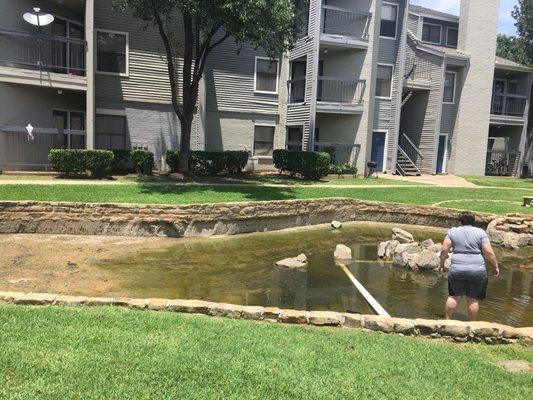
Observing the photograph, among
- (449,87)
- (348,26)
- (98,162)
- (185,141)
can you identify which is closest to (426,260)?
(185,141)

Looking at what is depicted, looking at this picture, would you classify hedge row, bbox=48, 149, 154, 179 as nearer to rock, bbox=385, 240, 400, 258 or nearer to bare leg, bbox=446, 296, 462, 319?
Result: rock, bbox=385, 240, 400, 258

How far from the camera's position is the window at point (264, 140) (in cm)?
2577

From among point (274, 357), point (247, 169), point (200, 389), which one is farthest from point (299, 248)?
point (247, 169)

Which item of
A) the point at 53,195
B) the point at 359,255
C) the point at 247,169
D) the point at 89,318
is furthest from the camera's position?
the point at 247,169

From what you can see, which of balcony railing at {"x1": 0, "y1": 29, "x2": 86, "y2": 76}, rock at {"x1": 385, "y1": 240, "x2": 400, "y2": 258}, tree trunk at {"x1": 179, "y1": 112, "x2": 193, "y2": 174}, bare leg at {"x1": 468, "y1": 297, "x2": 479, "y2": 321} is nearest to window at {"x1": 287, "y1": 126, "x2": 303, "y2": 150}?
tree trunk at {"x1": 179, "y1": 112, "x2": 193, "y2": 174}

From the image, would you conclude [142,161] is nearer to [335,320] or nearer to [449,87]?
[335,320]

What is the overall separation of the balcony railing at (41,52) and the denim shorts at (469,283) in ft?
57.1

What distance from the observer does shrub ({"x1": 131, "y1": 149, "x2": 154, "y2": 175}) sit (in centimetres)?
2052

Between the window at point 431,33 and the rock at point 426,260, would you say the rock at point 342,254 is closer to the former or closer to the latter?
the rock at point 426,260

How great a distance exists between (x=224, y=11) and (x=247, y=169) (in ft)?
A: 35.6

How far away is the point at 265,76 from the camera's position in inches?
1007

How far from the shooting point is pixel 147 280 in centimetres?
933

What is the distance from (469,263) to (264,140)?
65.0 feet

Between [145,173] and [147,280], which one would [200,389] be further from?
[145,173]
